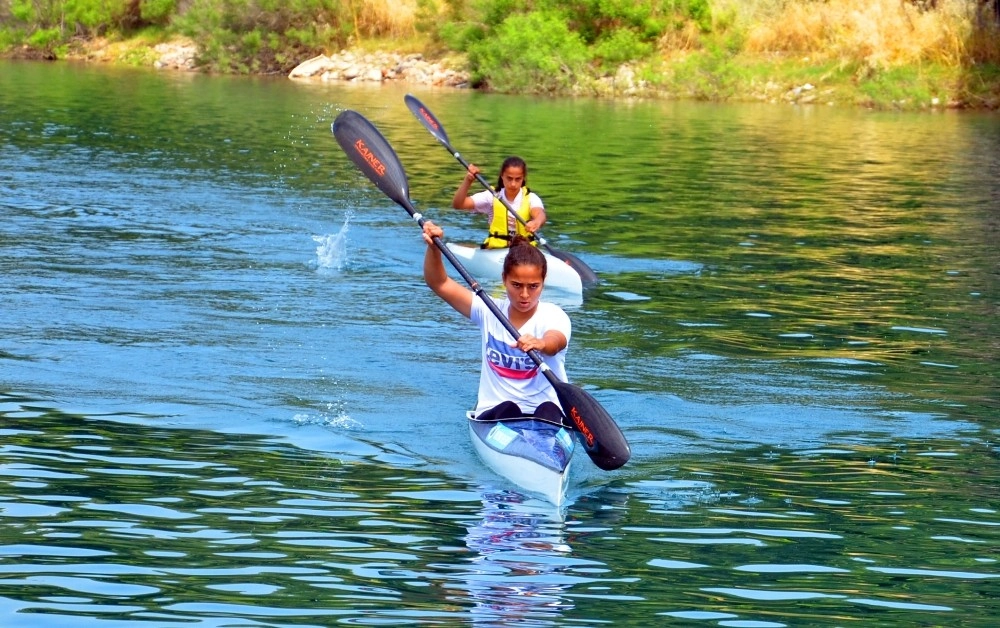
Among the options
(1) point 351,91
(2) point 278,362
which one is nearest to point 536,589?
(2) point 278,362

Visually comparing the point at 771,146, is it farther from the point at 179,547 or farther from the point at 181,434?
the point at 179,547

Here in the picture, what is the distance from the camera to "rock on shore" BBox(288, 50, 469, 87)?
46.8 metres

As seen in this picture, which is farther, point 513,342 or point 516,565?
point 513,342

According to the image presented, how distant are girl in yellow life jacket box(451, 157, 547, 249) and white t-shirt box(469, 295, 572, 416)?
5576mm

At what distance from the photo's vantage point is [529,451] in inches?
296

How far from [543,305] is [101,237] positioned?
9.21 m

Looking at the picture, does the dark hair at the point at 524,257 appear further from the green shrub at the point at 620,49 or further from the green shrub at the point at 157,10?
the green shrub at the point at 157,10

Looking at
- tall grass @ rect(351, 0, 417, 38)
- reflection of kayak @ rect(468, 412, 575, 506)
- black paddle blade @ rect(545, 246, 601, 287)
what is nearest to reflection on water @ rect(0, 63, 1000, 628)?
reflection of kayak @ rect(468, 412, 575, 506)

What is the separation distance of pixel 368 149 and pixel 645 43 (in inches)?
1445

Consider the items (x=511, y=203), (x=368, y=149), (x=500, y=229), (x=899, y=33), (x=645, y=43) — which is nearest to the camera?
(x=368, y=149)

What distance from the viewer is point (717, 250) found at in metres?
16.2

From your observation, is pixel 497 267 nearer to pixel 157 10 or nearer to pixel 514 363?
pixel 514 363

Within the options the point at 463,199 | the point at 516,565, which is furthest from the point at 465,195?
the point at 516,565

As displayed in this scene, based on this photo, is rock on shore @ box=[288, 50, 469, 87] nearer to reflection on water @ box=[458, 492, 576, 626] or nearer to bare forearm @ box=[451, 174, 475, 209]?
bare forearm @ box=[451, 174, 475, 209]
